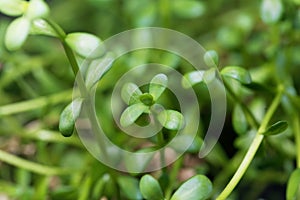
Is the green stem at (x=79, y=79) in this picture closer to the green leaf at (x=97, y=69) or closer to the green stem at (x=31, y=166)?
the green leaf at (x=97, y=69)

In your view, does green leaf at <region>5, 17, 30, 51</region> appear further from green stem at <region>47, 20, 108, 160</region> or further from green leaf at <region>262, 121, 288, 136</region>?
green leaf at <region>262, 121, 288, 136</region>

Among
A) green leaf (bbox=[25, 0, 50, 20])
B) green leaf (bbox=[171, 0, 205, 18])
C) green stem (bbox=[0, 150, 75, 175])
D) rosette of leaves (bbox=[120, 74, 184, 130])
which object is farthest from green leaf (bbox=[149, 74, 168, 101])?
green leaf (bbox=[171, 0, 205, 18])

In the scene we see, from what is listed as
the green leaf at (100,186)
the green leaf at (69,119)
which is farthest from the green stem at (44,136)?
the green leaf at (69,119)

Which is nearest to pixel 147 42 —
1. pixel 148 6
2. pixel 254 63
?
pixel 148 6

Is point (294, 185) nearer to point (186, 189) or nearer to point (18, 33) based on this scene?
point (186, 189)

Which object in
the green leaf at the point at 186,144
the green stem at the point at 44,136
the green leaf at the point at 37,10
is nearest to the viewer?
the green leaf at the point at 37,10

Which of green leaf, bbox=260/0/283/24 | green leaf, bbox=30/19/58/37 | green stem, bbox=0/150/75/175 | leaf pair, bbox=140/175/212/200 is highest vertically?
green leaf, bbox=30/19/58/37
